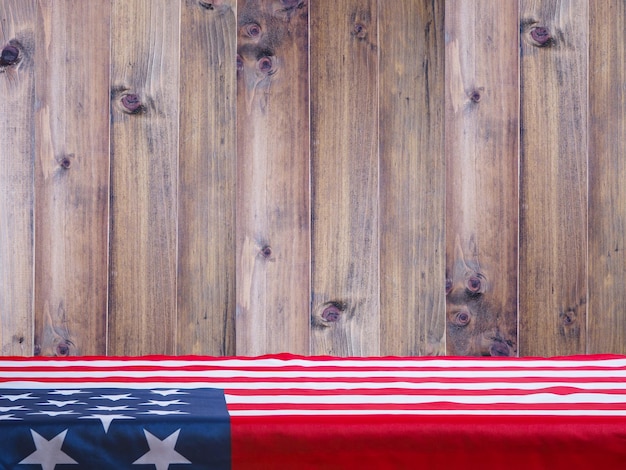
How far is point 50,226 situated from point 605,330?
59.6 inches

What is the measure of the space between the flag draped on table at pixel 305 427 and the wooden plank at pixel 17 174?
0.67 m

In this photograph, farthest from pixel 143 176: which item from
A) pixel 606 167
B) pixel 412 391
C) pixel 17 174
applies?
pixel 606 167

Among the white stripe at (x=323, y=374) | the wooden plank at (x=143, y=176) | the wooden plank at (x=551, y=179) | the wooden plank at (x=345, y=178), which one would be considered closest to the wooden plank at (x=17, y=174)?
the wooden plank at (x=143, y=176)

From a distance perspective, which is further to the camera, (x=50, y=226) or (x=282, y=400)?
(x=50, y=226)

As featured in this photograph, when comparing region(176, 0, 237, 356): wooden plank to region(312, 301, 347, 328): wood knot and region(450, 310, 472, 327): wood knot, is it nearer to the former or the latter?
region(312, 301, 347, 328): wood knot

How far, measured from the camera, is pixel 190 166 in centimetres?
192

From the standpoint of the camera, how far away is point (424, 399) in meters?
1.18

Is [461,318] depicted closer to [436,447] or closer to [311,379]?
[311,379]

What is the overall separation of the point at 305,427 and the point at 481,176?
1.12 metres

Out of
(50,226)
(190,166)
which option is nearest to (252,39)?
(190,166)

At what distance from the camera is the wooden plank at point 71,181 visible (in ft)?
6.18

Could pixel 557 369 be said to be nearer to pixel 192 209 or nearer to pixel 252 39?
pixel 192 209

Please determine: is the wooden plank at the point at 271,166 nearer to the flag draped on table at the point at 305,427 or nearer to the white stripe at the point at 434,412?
the flag draped on table at the point at 305,427

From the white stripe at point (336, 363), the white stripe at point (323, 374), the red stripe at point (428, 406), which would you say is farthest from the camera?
the white stripe at point (336, 363)
